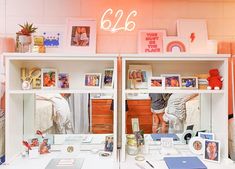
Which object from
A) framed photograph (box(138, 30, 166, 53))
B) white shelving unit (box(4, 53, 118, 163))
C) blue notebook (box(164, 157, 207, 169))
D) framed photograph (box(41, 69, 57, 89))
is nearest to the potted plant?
white shelving unit (box(4, 53, 118, 163))

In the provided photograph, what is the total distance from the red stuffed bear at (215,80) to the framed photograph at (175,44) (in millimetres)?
280

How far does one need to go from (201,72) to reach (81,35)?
1017 mm

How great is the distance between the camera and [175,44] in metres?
1.90

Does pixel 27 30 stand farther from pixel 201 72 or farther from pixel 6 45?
pixel 201 72

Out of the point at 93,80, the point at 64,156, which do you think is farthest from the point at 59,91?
the point at 64,156

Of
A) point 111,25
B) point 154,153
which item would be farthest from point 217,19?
point 154,153

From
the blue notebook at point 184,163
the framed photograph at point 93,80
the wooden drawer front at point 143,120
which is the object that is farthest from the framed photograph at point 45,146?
the blue notebook at point 184,163

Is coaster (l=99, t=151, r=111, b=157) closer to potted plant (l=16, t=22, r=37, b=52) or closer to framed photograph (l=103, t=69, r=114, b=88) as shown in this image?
framed photograph (l=103, t=69, r=114, b=88)

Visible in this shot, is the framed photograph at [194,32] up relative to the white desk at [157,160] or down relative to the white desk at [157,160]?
up

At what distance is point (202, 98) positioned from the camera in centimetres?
195

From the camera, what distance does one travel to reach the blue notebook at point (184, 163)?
159 centimetres

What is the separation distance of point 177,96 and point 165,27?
569 mm

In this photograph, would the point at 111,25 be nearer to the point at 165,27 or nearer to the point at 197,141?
the point at 165,27

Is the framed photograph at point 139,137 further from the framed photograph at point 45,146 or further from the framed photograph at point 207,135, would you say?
the framed photograph at point 45,146
